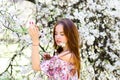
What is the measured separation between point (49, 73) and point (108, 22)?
5.56ft

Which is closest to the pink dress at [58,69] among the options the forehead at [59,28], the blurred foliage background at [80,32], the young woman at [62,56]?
the young woman at [62,56]

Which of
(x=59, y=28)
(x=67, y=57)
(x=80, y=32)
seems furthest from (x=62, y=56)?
(x=80, y=32)

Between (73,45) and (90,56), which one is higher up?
(73,45)

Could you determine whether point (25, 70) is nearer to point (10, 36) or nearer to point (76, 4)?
point (10, 36)

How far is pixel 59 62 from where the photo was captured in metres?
1.47

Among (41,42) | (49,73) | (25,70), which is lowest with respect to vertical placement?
(25,70)

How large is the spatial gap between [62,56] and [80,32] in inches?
62.0

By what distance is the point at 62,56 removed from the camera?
1481mm

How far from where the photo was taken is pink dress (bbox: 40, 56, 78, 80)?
1461 millimetres

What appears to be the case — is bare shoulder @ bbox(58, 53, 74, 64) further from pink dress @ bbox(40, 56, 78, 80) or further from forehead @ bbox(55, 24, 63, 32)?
forehead @ bbox(55, 24, 63, 32)

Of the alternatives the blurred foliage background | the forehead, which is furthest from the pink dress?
Result: the blurred foliage background

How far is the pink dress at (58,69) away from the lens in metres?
1.46

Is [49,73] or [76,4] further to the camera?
[76,4]

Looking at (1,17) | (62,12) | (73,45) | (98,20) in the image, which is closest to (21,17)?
(1,17)
